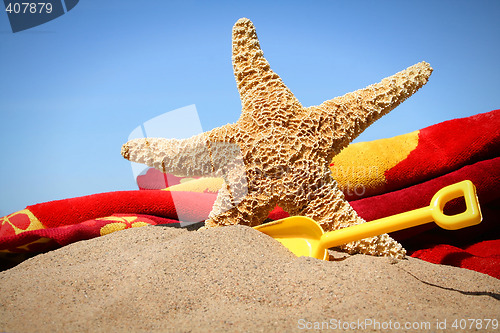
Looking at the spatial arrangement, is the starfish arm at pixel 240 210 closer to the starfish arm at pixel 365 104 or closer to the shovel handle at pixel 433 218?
the shovel handle at pixel 433 218

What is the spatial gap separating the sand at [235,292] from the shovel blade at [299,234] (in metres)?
0.09

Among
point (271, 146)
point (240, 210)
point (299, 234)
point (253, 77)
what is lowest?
point (299, 234)

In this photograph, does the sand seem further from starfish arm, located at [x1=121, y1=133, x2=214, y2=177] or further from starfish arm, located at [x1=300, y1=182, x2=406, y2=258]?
starfish arm, located at [x1=121, y1=133, x2=214, y2=177]

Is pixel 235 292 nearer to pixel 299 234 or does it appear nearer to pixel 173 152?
pixel 299 234

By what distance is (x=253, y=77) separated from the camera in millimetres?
1743

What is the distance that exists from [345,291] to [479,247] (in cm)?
132

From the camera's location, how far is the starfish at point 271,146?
1.62m

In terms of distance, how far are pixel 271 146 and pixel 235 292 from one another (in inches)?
29.0

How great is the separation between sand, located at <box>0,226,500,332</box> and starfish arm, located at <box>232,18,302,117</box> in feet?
2.09

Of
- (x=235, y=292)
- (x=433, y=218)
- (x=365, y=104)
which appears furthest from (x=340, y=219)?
(x=235, y=292)

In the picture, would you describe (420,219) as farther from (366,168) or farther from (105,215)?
(105,215)

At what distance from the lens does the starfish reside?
1.62m

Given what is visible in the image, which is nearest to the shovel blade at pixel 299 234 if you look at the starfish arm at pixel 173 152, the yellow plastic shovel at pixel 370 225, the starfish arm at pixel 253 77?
the yellow plastic shovel at pixel 370 225

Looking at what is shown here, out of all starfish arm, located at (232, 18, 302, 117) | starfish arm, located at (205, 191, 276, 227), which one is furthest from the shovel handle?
starfish arm, located at (232, 18, 302, 117)
